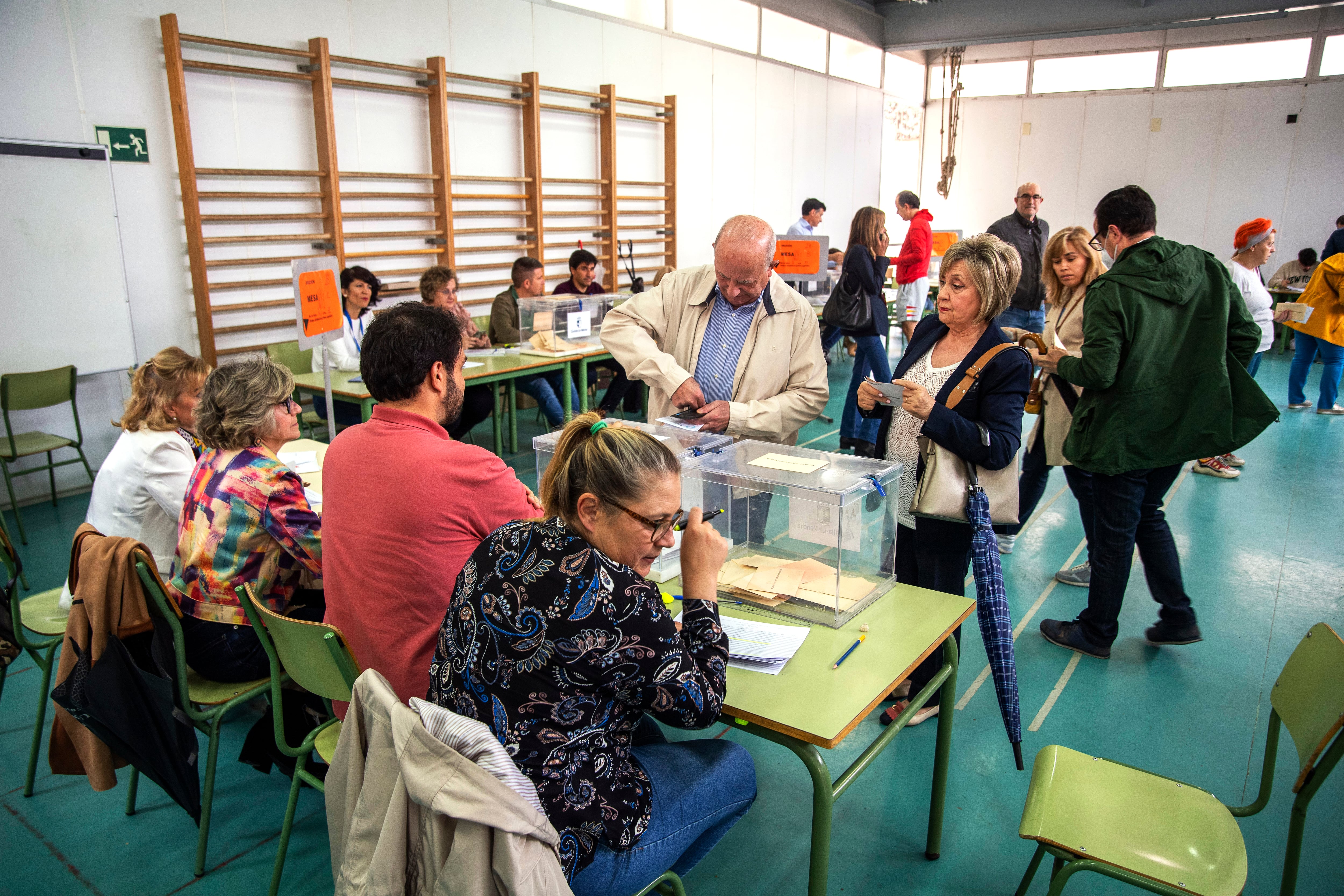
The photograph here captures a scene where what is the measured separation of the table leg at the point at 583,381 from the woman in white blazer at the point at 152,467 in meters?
3.15

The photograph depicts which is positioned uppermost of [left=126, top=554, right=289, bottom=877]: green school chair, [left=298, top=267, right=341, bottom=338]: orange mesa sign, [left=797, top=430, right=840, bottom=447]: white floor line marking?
[left=298, top=267, right=341, bottom=338]: orange mesa sign

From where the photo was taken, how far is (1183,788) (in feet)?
5.56

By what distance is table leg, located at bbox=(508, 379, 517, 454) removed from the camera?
18.5ft

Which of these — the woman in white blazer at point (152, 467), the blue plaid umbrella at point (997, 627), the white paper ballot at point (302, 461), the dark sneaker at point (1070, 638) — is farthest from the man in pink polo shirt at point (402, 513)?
the dark sneaker at point (1070, 638)

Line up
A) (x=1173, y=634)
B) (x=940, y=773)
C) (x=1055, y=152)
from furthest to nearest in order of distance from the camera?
(x=1055, y=152)
(x=1173, y=634)
(x=940, y=773)

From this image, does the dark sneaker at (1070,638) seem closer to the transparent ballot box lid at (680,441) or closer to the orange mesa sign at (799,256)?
the transparent ballot box lid at (680,441)

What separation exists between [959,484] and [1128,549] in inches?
40.1

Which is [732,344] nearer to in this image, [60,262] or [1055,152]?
[60,262]

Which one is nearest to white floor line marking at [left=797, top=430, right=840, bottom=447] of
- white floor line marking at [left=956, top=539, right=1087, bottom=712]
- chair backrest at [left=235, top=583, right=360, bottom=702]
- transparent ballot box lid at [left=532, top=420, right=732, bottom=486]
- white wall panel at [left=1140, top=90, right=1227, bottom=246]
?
white floor line marking at [left=956, top=539, right=1087, bottom=712]

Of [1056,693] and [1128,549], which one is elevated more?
[1128,549]

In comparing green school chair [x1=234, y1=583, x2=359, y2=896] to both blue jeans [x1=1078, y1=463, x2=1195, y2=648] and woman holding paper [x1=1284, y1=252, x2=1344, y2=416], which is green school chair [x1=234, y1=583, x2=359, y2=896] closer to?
blue jeans [x1=1078, y1=463, x2=1195, y2=648]

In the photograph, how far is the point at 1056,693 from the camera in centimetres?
280

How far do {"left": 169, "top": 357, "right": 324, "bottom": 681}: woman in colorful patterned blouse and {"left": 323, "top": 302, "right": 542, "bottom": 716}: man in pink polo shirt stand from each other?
38 cm

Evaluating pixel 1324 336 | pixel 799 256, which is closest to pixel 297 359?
pixel 799 256
